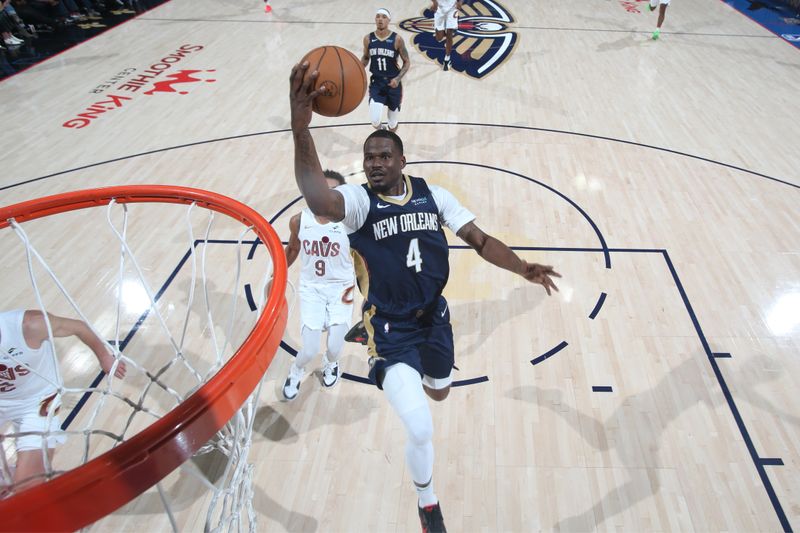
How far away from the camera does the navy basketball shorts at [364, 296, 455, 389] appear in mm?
2771

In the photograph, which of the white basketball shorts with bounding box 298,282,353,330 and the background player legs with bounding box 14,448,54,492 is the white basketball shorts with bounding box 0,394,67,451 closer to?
the background player legs with bounding box 14,448,54,492

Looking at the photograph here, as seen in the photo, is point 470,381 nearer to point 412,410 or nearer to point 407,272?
point 412,410

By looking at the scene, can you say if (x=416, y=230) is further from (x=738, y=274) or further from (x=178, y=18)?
(x=178, y=18)

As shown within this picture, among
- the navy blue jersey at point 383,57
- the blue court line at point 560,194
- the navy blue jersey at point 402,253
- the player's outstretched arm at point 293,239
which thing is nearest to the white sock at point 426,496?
the navy blue jersey at point 402,253

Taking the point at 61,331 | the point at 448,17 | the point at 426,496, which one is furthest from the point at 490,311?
the point at 448,17

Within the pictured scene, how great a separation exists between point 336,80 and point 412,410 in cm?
164

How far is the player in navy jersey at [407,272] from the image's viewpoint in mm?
2627

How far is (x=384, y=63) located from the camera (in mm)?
6660

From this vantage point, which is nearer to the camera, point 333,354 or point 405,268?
point 405,268

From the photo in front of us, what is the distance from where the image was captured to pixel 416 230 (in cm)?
271

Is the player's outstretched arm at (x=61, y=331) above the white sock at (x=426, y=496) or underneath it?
above

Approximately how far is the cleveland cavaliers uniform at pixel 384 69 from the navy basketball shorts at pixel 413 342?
15.1 ft

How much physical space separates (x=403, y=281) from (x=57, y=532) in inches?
69.4

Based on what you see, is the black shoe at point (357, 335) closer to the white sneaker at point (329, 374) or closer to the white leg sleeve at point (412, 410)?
the white sneaker at point (329, 374)
